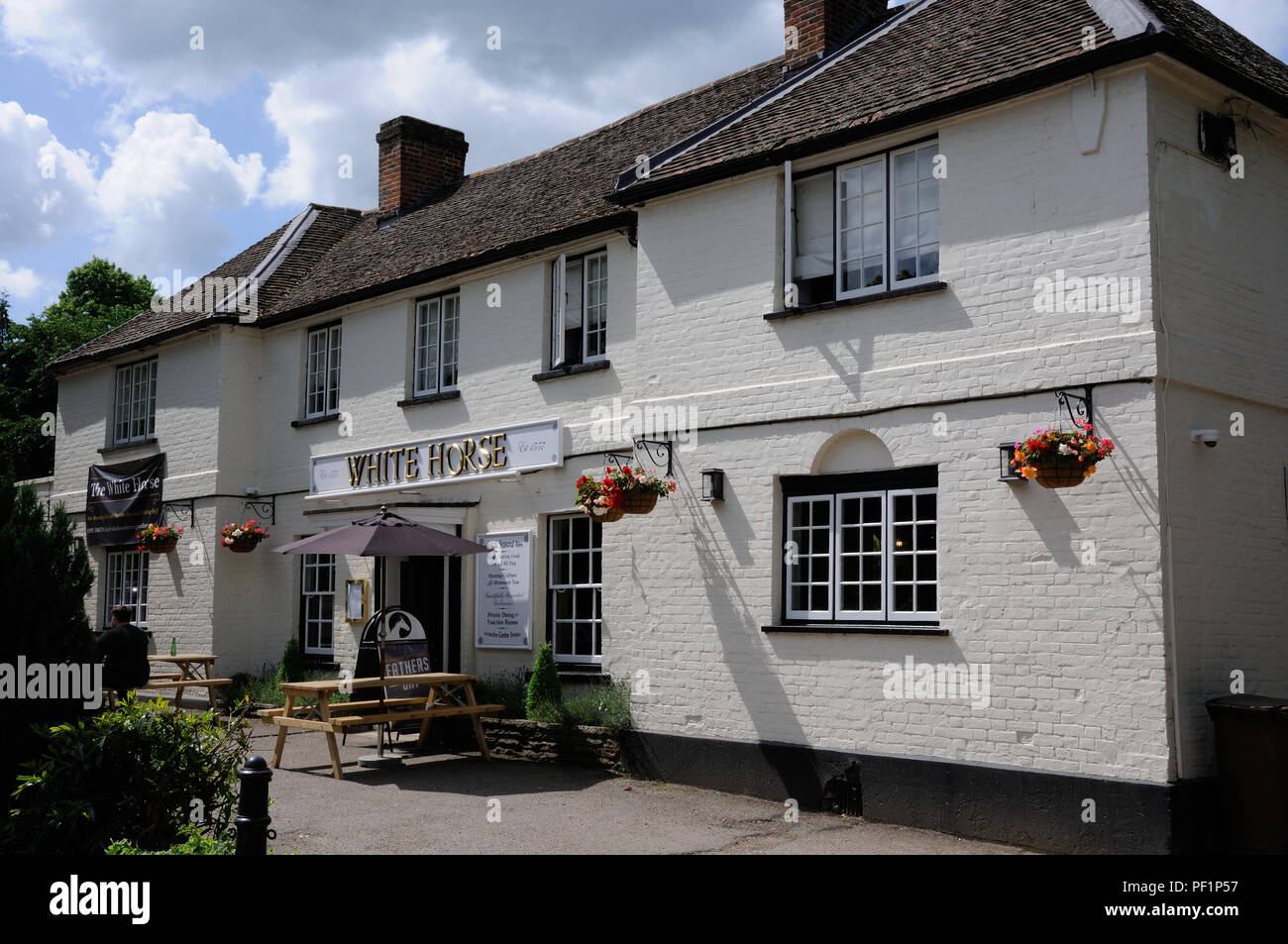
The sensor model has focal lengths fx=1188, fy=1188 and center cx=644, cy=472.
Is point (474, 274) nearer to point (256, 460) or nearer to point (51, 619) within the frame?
point (256, 460)

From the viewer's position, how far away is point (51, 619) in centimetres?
744

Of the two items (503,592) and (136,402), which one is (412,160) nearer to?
(136,402)

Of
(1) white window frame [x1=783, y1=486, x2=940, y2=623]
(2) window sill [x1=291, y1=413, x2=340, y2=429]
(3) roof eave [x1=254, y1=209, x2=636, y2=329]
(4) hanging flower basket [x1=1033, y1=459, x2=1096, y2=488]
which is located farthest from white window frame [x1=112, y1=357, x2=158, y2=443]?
(4) hanging flower basket [x1=1033, y1=459, x2=1096, y2=488]

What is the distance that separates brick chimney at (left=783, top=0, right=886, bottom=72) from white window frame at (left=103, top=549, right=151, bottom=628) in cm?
1346

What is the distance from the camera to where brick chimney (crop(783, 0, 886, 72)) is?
14570 millimetres

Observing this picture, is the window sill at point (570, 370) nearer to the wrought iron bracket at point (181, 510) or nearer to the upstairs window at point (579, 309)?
the upstairs window at point (579, 309)

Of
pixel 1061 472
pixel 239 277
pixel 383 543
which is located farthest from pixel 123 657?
pixel 1061 472

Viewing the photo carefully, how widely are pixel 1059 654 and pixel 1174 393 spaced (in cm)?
218

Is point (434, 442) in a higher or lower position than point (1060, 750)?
higher

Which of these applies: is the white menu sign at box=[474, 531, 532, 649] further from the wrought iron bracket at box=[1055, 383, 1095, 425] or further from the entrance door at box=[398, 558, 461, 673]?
the wrought iron bracket at box=[1055, 383, 1095, 425]

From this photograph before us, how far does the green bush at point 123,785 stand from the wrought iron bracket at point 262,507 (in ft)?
36.5

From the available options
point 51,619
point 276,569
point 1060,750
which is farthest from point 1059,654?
point 276,569

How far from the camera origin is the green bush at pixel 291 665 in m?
17.0

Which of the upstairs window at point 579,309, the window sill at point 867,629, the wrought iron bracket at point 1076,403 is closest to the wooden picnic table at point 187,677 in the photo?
the upstairs window at point 579,309
